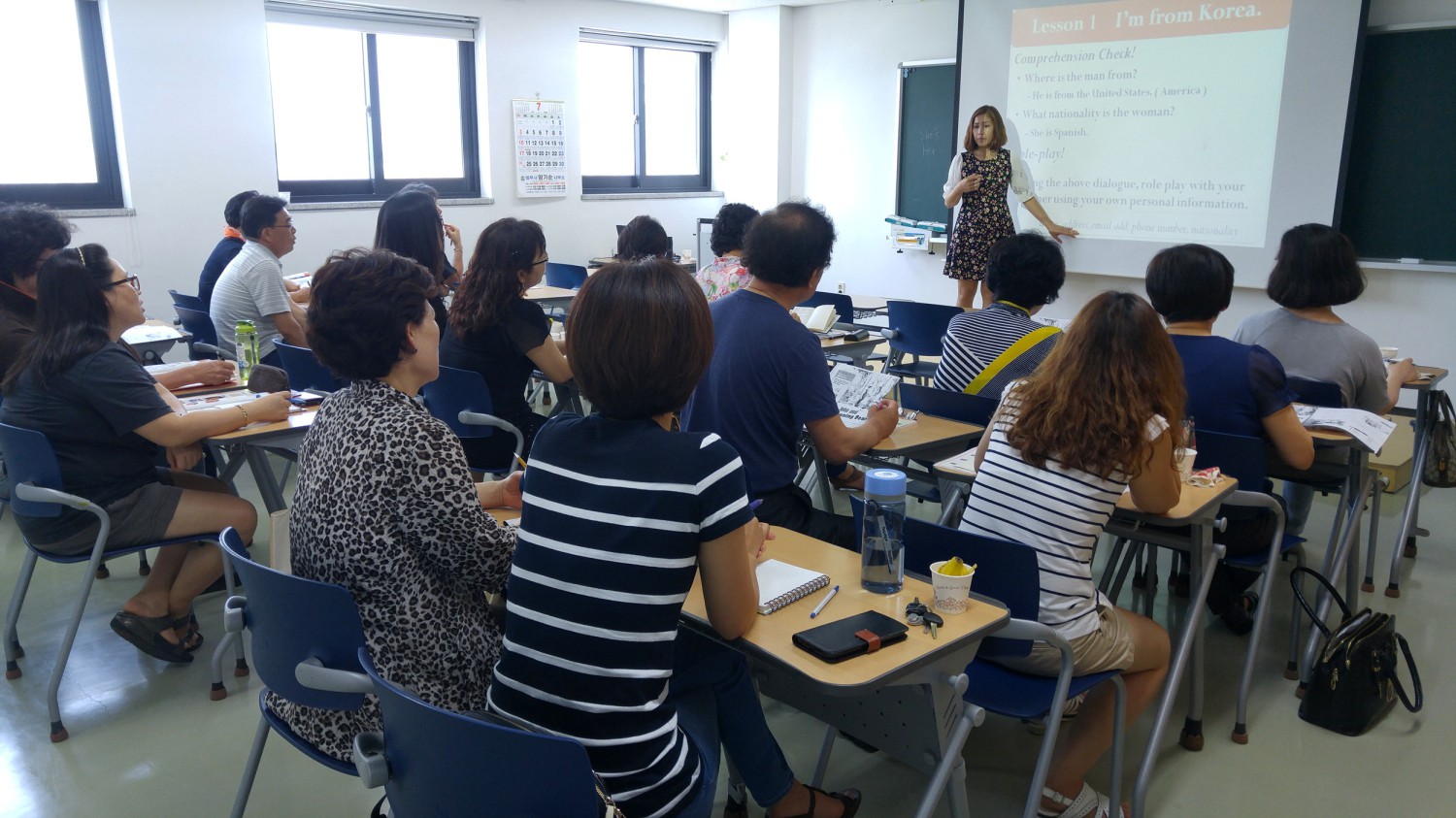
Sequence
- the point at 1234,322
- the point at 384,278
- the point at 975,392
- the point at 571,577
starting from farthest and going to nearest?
the point at 1234,322 < the point at 975,392 < the point at 384,278 < the point at 571,577

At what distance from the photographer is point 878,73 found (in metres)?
8.02

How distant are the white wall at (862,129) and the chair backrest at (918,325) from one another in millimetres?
2464

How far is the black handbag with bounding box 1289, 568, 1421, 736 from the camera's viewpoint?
103 inches

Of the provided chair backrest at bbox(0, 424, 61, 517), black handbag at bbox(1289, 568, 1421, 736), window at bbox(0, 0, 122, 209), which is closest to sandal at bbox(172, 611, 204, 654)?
chair backrest at bbox(0, 424, 61, 517)

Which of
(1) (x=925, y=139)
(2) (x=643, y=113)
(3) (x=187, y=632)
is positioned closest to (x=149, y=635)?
(3) (x=187, y=632)

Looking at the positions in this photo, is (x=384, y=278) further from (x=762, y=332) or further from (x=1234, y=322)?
(x=1234, y=322)

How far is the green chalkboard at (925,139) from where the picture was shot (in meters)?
7.61

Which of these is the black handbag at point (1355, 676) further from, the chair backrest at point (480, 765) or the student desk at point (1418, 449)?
the chair backrest at point (480, 765)

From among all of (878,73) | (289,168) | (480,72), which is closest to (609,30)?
(480,72)

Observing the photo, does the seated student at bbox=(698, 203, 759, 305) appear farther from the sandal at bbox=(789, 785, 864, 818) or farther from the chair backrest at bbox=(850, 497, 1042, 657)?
the sandal at bbox=(789, 785, 864, 818)

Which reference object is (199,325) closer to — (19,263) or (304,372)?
(304,372)

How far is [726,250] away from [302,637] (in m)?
2.95

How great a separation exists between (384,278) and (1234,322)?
19.8ft

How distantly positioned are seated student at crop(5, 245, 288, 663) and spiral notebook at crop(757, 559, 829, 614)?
5.69ft
